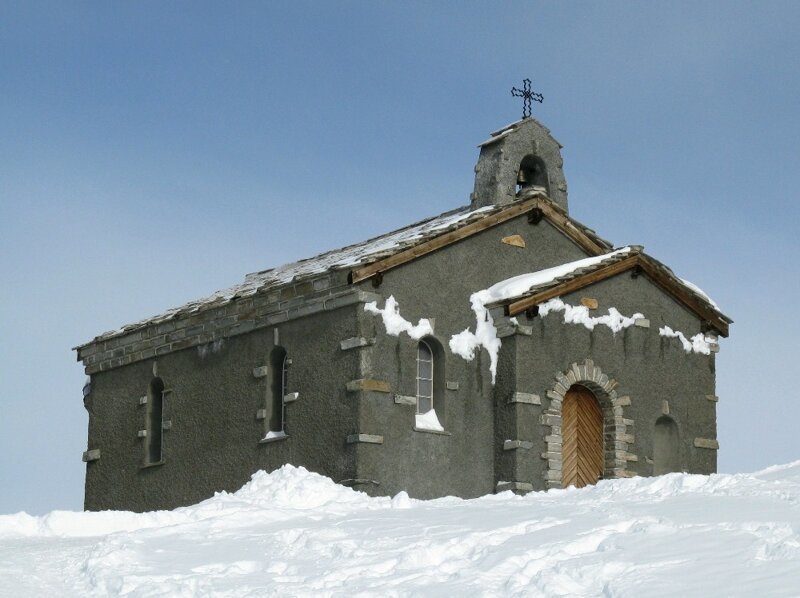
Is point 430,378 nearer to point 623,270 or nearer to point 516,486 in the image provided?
point 516,486

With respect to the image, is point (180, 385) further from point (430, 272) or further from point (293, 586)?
point (293, 586)

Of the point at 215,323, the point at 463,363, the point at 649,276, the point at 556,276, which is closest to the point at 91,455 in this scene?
the point at 215,323

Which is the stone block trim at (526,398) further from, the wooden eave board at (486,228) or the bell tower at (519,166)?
the bell tower at (519,166)

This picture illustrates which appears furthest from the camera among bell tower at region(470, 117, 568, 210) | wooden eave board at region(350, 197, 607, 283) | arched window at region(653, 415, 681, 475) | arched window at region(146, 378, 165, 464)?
arched window at region(146, 378, 165, 464)

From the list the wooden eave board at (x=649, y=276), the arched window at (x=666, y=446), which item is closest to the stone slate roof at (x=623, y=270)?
the wooden eave board at (x=649, y=276)

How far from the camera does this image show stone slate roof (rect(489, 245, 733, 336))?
25141 millimetres

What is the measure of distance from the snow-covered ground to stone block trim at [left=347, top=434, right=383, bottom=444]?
3.80 m

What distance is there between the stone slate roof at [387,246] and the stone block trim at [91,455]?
8.10 feet

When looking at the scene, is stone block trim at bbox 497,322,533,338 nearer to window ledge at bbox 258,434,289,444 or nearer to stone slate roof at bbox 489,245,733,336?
stone slate roof at bbox 489,245,733,336

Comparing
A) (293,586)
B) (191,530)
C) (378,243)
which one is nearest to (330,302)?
(378,243)

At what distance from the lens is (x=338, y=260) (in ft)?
90.8

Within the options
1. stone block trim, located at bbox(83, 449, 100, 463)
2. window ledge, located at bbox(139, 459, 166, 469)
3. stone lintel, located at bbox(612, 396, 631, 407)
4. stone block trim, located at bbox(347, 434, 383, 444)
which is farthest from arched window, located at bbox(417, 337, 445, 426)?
stone block trim, located at bbox(83, 449, 100, 463)

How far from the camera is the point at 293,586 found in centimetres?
1456

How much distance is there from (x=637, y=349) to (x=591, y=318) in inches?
50.8
